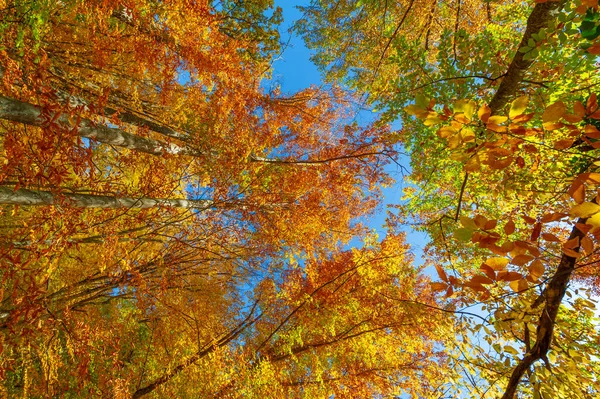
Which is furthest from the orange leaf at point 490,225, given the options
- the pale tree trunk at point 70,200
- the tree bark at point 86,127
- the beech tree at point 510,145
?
the pale tree trunk at point 70,200

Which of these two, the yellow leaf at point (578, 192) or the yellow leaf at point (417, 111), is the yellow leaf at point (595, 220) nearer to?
the yellow leaf at point (578, 192)

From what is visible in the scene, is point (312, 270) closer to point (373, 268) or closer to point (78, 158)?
point (373, 268)

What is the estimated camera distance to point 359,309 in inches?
279

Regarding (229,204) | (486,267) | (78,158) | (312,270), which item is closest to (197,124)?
(229,204)

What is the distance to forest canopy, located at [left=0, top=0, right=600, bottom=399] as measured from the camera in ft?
10.4

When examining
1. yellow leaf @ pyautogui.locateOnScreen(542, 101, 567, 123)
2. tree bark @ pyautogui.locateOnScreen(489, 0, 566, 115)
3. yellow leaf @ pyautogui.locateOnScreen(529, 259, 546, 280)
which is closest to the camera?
yellow leaf @ pyautogui.locateOnScreen(542, 101, 567, 123)

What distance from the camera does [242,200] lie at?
25.2 ft

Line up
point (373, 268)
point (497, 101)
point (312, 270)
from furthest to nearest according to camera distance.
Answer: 1. point (312, 270)
2. point (373, 268)
3. point (497, 101)

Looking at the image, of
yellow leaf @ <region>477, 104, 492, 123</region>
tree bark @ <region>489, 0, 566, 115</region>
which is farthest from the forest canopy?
yellow leaf @ <region>477, 104, 492, 123</region>

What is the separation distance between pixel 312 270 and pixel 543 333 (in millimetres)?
7235

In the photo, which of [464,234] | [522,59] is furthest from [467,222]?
[522,59]

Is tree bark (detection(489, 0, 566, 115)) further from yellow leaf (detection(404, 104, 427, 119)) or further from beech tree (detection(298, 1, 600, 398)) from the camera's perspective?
yellow leaf (detection(404, 104, 427, 119))

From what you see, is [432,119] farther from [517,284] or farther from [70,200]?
[70,200]

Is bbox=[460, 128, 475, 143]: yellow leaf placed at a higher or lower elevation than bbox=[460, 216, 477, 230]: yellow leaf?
higher
